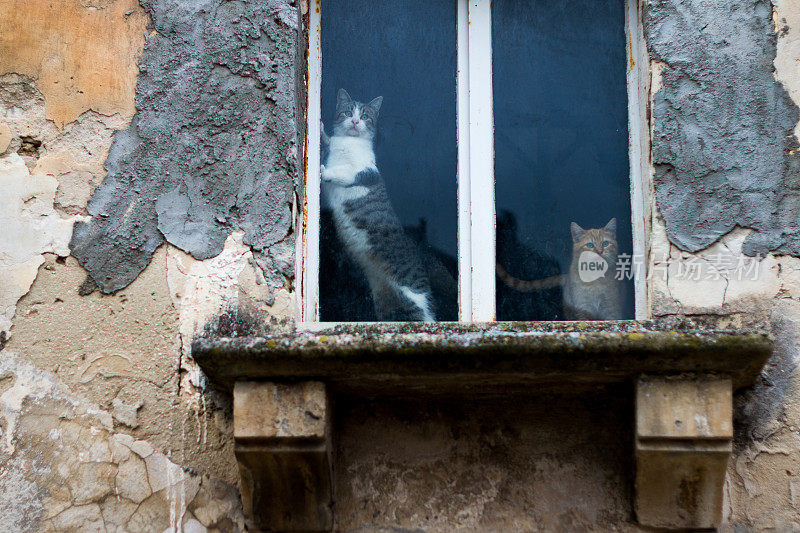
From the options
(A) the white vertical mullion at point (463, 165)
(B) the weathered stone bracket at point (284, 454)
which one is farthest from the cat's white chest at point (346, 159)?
(B) the weathered stone bracket at point (284, 454)

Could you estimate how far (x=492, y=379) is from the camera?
84.4 inches

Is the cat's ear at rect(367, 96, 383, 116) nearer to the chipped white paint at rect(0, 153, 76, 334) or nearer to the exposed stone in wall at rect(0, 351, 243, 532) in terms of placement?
the chipped white paint at rect(0, 153, 76, 334)

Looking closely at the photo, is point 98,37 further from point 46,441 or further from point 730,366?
point 730,366


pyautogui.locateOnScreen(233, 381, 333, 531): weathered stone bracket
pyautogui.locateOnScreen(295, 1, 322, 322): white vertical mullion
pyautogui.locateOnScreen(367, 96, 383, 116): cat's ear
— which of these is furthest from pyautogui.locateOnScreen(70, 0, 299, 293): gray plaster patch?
pyautogui.locateOnScreen(233, 381, 333, 531): weathered stone bracket

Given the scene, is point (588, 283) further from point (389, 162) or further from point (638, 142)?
point (389, 162)

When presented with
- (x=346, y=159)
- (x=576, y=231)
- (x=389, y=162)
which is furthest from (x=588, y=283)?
(x=346, y=159)

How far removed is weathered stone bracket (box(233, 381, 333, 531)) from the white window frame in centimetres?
38

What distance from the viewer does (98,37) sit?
2.50 m

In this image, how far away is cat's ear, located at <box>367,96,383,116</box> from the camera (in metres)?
2.67

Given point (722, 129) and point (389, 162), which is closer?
point (722, 129)

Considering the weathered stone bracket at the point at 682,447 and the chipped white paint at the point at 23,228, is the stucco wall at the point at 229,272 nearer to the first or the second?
the chipped white paint at the point at 23,228

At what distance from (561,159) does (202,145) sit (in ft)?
3.88

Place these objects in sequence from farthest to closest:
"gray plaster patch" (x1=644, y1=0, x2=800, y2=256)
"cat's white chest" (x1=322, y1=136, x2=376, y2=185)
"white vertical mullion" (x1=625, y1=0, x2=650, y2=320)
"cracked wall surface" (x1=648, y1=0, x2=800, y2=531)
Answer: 1. "cat's white chest" (x1=322, y1=136, x2=376, y2=185)
2. "white vertical mullion" (x1=625, y1=0, x2=650, y2=320)
3. "gray plaster patch" (x1=644, y1=0, x2=800, y2=256)
4. "cracked wall surface" (x1=648, y1=0, x2=800, y2=531)

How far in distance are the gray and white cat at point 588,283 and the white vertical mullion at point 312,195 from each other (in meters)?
0.60
